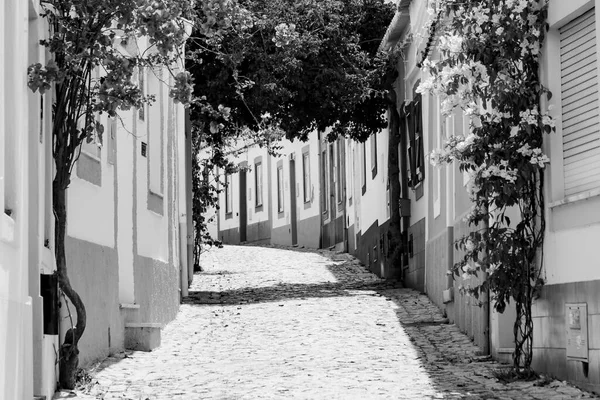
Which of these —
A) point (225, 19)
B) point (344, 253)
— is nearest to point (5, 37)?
point (225, 19)

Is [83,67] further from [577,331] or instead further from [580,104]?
[577,331]

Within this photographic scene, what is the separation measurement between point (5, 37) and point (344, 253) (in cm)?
2322

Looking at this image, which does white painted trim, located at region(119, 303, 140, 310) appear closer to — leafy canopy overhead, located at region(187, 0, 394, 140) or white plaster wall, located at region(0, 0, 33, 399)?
white plaster wall, located at region(0, 0, 33, 399)

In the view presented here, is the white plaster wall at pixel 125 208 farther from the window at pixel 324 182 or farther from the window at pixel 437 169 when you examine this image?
the window at pixel 324 182

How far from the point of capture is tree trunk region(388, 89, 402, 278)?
22.1m

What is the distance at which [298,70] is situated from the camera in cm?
Answer: 2095

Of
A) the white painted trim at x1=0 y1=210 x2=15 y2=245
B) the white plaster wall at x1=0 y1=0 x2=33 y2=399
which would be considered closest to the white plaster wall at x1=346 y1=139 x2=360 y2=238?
the white plaster wall at x1=0 y1=0 x2=33 y2=399

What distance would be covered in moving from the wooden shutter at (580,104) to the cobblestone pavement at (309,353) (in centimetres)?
180

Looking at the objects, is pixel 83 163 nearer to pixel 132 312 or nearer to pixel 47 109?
pixel 47 109

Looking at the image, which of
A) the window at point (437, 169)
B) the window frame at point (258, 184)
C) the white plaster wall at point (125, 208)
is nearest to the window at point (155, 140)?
the white plaster wall at point (125, 208)

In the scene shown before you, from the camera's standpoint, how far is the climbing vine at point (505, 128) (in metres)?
11.1

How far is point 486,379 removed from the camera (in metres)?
11.4

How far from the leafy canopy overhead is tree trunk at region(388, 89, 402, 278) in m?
0.44

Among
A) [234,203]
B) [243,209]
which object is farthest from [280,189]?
[234,203]
